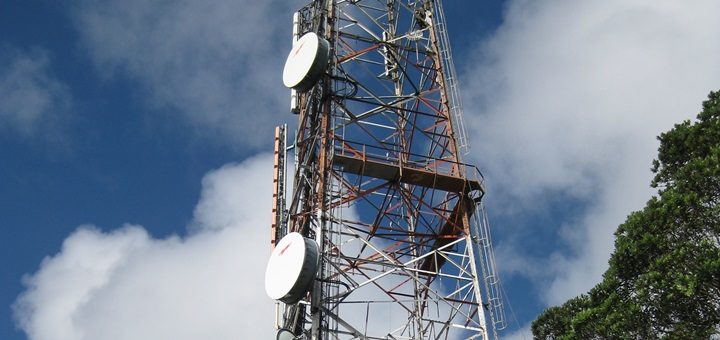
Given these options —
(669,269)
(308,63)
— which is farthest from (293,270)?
(669,269)

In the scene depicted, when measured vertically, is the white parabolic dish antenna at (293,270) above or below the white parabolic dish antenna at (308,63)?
below

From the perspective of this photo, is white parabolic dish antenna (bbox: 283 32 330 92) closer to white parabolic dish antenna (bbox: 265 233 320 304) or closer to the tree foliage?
white parabolic dish antenna (bbox: 265 233 320 304)

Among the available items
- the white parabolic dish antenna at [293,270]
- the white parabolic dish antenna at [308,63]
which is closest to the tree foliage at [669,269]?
the white parabolic dish antenna at [293,270]

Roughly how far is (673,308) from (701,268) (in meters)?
1.66

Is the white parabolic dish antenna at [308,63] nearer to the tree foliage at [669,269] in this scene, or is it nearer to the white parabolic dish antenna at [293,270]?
the white parabolic dish antenna at [293,270]

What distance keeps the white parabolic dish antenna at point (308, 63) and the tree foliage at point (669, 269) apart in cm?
1142

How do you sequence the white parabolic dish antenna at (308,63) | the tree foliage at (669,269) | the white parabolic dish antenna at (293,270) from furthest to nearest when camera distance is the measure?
the white parabolic dish antenna at (308,63) < the white parabolic dish antenna at (293,270) < the tree foliage at (669,269)

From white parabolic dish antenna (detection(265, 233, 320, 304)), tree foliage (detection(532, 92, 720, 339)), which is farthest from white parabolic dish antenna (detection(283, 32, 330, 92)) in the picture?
tree foliage (detection(532, 92, 720, 339))

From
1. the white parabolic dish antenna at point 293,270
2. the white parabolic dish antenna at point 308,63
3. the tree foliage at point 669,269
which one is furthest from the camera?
the white parabolic dish antenna at point 308,63

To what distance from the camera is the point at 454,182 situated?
26.2 meters

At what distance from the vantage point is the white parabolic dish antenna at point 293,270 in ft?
71.4

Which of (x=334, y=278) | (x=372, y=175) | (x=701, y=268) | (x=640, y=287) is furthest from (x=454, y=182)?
(x=701, y=268)

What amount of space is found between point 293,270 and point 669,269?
34.1 feet

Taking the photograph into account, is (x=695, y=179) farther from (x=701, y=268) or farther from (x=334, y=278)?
(x=334, y=278)
